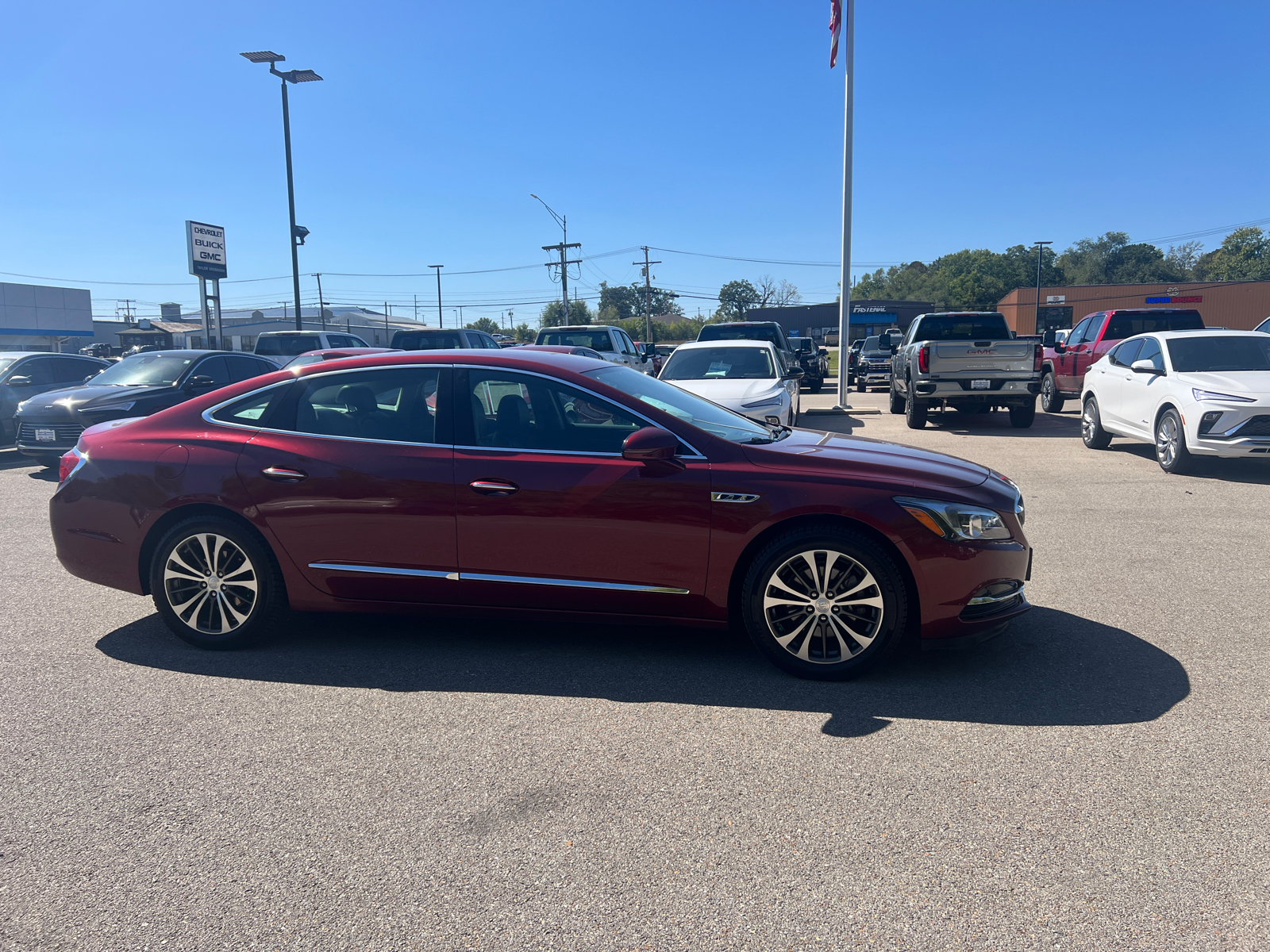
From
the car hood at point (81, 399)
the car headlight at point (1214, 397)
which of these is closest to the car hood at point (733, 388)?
the car headlight at point (1214, 397)

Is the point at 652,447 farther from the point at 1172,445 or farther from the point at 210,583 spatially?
the point at 1172,445

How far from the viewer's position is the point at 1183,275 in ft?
394

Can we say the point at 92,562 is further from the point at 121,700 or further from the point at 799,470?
the point at 799,470

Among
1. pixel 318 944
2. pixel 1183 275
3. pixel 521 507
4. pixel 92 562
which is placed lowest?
pixel 318 944

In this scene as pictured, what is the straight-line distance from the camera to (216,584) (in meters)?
4.91

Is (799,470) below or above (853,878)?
above

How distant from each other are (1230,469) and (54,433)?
1513 centimetres

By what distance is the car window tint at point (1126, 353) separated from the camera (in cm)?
1238

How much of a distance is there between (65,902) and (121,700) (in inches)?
68.5

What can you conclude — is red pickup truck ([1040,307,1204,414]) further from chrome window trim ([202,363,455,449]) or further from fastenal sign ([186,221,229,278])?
fastenal sign ([186,221,229,278])

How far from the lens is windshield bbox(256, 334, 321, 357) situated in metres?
21.3

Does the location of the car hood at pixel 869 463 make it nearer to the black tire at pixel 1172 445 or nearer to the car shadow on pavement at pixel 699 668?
the car shadow on pavement at pixel 699 668

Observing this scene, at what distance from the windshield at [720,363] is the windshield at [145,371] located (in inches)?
284

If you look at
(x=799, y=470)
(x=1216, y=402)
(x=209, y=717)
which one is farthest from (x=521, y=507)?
(x=1216, y=402)
